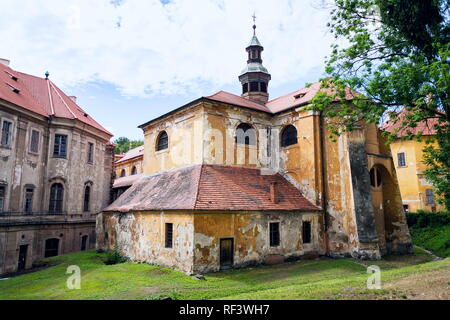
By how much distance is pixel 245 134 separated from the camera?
20.1 metres

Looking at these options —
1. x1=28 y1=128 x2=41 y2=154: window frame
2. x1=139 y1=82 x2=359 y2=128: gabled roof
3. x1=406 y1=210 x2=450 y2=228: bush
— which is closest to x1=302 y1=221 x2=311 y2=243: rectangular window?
x1=139 y1=82 x2=359 y2=128: gabled roof

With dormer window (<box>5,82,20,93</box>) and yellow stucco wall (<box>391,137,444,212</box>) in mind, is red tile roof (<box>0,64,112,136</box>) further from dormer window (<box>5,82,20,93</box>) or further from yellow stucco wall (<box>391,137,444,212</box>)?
yellow stucco wall (<box>391,137,444,212</box>)

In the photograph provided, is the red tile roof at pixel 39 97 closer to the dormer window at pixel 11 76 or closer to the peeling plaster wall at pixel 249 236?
the dormer window at pixel 11 76

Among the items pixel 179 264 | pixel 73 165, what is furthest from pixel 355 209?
pixel 73 165

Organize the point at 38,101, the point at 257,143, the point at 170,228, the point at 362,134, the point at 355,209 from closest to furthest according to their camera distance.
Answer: the point at 170,228
the point at 355,209
the point at 362,134
the point at 257,143
the point at 38,101

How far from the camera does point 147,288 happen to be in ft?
35.9

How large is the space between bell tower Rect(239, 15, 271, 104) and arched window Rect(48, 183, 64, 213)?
53.7 ft

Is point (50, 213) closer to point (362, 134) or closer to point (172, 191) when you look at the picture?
point (172, 191)

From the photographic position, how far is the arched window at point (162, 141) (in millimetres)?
21578

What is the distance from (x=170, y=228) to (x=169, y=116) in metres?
8.88

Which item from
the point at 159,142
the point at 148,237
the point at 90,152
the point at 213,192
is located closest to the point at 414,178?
the point at 213,192

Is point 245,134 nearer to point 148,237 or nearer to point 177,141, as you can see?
point 177,141

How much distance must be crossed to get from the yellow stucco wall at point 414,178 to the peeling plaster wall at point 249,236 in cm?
1647

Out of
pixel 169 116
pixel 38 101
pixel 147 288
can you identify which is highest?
pixel 38 101
